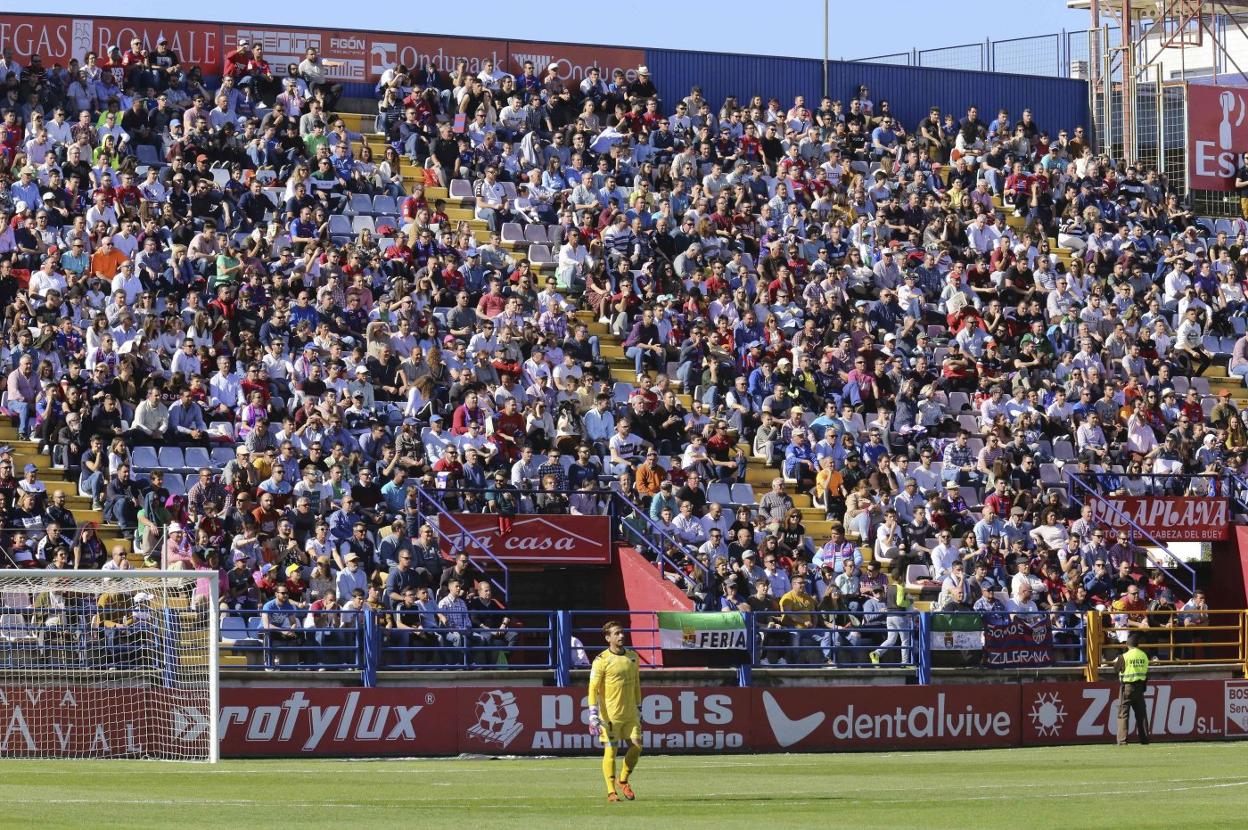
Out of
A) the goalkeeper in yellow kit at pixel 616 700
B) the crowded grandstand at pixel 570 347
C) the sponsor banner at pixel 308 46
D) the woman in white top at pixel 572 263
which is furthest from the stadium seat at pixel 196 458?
the sponsor banner at pixel 308 46

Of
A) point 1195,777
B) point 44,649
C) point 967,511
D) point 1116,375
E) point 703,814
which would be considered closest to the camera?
point 703,814

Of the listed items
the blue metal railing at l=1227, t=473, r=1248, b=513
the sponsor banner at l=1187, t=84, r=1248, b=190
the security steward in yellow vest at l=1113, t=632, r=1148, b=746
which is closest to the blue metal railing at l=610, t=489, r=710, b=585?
the security steward in yellow vest at l=1113, t=632, r=1148, b=746

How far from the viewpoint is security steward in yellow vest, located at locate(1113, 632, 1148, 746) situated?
2831cm

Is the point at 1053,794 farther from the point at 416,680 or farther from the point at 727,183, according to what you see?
the point at 727,183

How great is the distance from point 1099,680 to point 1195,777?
890cm

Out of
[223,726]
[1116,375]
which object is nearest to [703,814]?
[223,726]

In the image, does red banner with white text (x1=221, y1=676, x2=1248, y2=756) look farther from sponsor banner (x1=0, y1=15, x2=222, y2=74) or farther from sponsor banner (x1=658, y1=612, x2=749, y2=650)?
sponsor banner (x1=0, y1=15, x2=222, y2=74)

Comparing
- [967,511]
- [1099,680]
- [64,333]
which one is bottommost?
[1099,680]

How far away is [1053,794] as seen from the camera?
19.2 m

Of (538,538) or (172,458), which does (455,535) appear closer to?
(538,538)

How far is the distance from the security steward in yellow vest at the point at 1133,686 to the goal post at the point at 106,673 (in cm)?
1218

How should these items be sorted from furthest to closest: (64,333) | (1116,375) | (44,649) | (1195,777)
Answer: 1. (1116,375)
2. (64,333)
3. (44,649)
4. (1195,777)

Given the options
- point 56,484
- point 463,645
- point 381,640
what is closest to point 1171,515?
point 463,645

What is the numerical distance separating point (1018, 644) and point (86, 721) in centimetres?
1290
